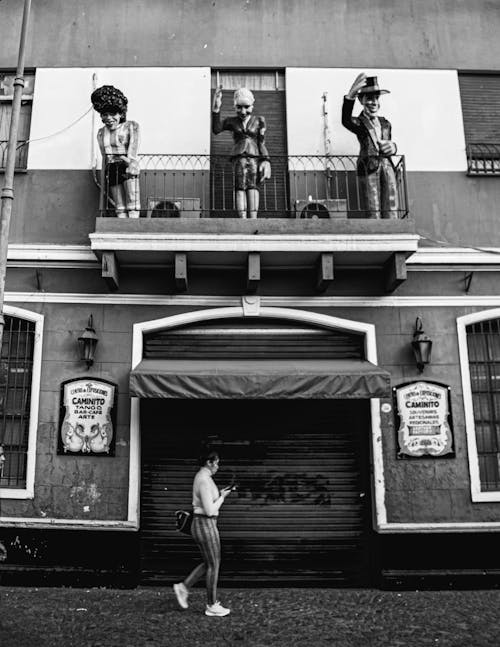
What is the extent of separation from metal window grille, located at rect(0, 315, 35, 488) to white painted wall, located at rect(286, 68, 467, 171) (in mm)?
4871

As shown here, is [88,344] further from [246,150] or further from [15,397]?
[246,150]

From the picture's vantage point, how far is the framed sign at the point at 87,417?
8.11m

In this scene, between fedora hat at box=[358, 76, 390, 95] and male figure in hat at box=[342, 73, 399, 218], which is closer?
male figure in hat at box=[342, 73, 399, 218]

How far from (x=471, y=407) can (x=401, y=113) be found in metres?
4.62

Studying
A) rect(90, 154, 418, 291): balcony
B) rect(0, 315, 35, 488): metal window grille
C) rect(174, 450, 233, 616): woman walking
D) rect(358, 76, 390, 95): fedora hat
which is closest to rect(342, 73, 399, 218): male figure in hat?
rect(358, 76, 390, 95): fedora hat

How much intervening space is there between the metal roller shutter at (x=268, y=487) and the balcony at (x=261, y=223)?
→ 6.51ft

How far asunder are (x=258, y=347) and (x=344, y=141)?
3.50 meters

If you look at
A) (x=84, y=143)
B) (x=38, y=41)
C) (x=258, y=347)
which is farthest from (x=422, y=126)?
(x=38, y=41)

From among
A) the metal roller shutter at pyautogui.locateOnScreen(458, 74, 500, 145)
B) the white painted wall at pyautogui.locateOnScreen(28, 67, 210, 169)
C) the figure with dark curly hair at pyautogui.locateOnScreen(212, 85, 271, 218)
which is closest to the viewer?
the figure with dark curly hair at pyautogui.locateOnScreen(212, 85, 271, 218)

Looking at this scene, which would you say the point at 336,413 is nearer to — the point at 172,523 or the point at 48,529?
the point at 172,523

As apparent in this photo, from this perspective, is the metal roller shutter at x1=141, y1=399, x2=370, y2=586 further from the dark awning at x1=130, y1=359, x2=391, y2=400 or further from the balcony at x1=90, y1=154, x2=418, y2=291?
the balcony at x1=90, y1=154, x2=418, y2=291

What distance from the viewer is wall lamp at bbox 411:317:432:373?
8.34 metres

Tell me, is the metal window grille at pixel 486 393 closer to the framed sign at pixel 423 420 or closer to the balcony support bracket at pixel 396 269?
the framed sign at pixel 423 420

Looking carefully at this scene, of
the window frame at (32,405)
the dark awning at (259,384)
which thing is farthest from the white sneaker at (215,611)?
the window frame at (32,405)
